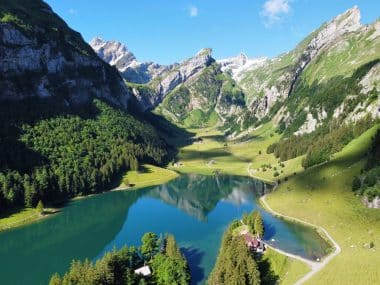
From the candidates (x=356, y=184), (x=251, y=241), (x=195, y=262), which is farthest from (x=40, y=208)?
(x=356, y=184)

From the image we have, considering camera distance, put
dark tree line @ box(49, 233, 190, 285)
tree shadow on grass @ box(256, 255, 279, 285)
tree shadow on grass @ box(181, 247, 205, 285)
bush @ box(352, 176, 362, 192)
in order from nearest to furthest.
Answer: dark tree line @ box(49, 233, 190, 285), tree shadow on grass @ box(256, 255, 279, 285), tree shadow on grass @ box(181, 247, 205, 285), bush @ box(352, 176, 362, 192)

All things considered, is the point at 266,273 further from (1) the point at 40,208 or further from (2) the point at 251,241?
(1) the point at 40,208

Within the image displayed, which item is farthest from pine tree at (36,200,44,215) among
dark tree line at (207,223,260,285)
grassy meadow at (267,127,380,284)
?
dark tree line at (207,223,260,285)

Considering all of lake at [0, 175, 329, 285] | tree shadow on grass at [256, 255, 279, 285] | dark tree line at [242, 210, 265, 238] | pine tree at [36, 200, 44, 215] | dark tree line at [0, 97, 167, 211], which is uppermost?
dark tree line at [0, 97, 167, 211]

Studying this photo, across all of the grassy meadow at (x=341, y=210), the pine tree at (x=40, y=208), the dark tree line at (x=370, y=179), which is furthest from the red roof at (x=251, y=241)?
the pine tree at (x=40, y=208)

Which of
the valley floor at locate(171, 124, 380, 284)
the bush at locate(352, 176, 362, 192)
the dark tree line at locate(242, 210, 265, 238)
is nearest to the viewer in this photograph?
the valley floor at locate(171, 124, 380, 284)

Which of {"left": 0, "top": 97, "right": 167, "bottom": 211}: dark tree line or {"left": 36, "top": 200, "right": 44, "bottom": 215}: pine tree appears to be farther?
{"left": 0, "top": 97, "right": 167, "bottom": 211}: dark tree line

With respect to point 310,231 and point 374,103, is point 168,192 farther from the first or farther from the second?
point 374,103

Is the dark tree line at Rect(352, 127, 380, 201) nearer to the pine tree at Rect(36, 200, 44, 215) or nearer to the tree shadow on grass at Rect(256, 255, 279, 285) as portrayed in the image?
the tree shadow on grass at Rect(256, 255, 279, 285)
